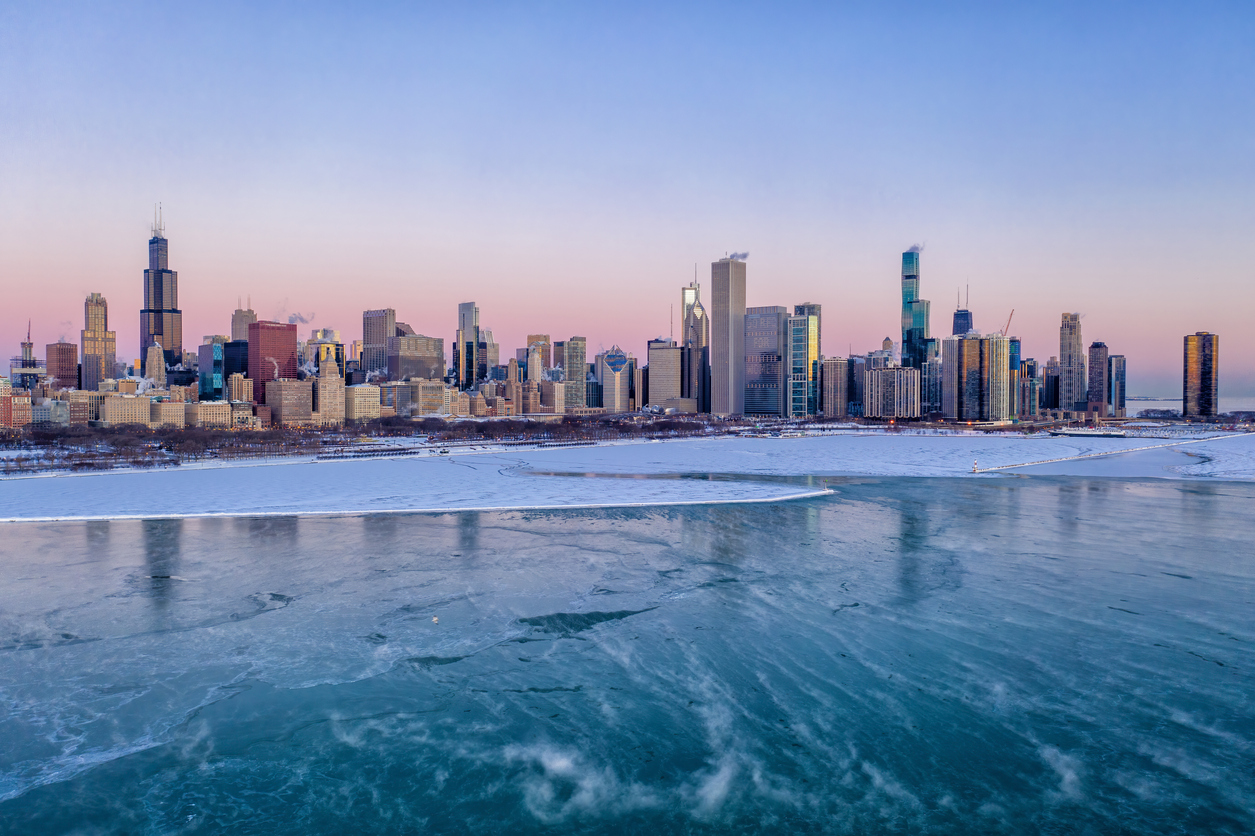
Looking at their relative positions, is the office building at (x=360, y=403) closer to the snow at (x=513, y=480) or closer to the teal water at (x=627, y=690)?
the snow at (x=513, y=480)

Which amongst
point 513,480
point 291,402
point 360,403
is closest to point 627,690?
point 513,480

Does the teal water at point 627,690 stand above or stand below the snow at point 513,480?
below

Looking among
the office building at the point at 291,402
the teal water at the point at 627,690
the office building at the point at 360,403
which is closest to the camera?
the teal water at the point at 627,690

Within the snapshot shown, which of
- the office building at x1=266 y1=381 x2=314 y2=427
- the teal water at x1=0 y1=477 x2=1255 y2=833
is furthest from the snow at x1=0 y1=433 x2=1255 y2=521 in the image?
the office building at x1=266 y1=381 x2=314 y2=427

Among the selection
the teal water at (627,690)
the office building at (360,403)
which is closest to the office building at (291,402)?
the office building at (360,403)

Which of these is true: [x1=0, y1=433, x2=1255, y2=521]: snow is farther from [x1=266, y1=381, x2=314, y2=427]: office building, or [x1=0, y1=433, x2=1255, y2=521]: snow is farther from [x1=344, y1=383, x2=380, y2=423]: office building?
[x1=344, y1=383, x2=380, y2=423]: office building

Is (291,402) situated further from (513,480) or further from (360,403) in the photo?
(513,480)

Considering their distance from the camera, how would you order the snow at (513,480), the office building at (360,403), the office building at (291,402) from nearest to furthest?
the snow at (513,480) < the office building at (291,402) < the office building at (360,403)

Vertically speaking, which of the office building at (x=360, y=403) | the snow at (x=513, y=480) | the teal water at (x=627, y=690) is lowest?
the teal water at (x=627, y=690)
